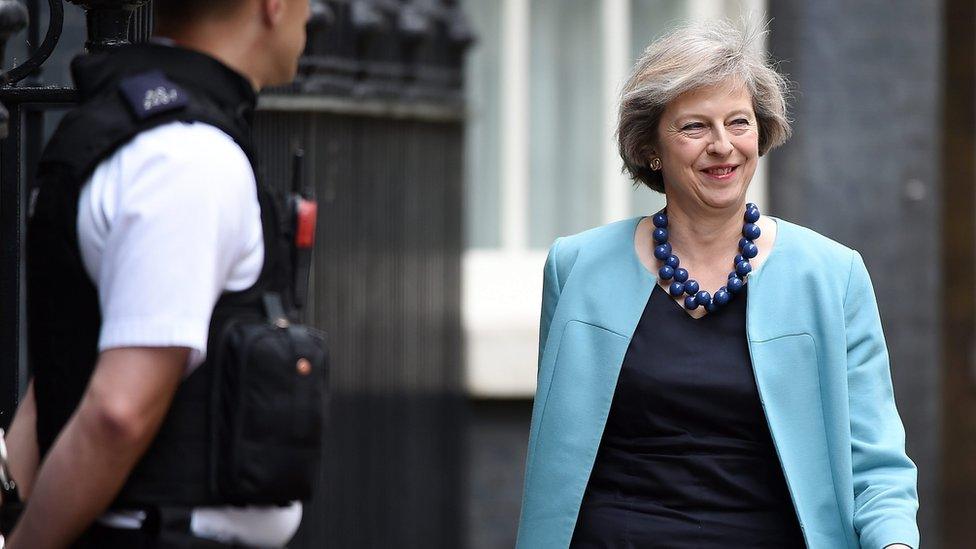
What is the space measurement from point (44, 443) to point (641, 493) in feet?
4.20

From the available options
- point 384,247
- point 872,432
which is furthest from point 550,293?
point 384,247

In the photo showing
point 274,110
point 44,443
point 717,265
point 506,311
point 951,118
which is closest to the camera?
point 44,443

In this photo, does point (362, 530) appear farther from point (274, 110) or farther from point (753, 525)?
point (753, 525)

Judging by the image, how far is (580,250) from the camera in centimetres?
359

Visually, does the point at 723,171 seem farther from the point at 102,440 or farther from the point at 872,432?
the point at 102,440

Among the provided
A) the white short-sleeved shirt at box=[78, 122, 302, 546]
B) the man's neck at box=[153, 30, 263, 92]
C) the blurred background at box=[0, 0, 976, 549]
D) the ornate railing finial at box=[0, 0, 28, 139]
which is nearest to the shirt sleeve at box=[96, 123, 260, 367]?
the white short-sleeved shirt at box=[78, 122, 302, 546]

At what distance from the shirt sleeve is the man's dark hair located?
0.24 meters

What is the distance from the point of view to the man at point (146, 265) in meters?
2.21

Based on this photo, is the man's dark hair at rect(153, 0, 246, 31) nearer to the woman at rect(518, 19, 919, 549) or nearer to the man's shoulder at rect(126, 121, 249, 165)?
the man's shoulder at rect(126, 121, 249, 165)

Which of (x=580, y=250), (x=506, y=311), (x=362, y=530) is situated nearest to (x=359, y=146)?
(x=362, y=530)

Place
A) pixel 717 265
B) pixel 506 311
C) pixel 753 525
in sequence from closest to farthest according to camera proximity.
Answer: pixel 753 525 < pixel 717 265 < pixel 506 311

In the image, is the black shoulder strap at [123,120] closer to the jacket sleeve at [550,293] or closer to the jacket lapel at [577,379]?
the jacket lapel at [577,379]

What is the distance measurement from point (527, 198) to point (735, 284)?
5.23m

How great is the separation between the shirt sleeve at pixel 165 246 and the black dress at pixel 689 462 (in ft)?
4.14
